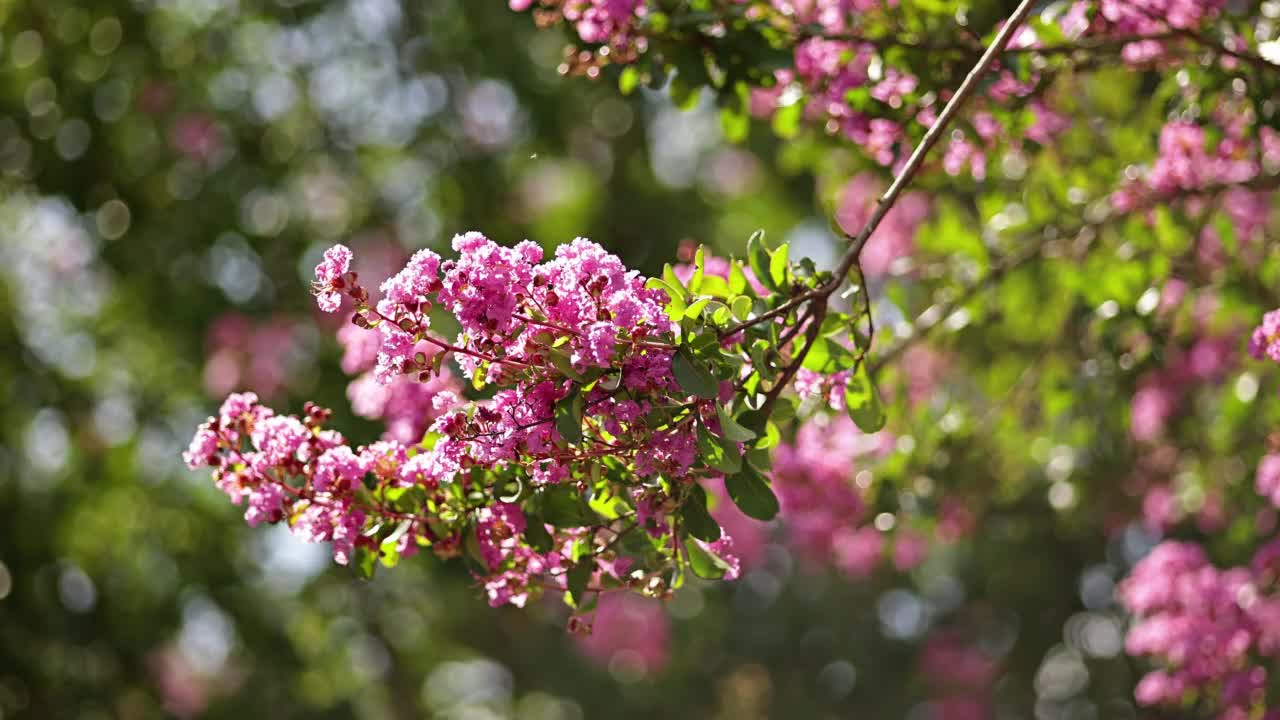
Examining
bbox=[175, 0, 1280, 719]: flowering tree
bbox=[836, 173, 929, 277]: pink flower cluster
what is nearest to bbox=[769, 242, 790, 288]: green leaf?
bbox=[175, 0, 1280, 719]: flowering tree

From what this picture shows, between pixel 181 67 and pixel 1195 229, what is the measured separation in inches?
243

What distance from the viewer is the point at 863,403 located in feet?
9.85

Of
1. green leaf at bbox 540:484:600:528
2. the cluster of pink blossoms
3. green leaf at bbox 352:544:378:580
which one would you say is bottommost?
green leaf at bbox 352:544:378:580

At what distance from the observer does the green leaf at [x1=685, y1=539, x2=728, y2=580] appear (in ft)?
8.96

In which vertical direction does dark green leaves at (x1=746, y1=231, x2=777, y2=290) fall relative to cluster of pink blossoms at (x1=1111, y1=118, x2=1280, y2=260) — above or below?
below

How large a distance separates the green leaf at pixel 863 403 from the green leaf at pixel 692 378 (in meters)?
0.70

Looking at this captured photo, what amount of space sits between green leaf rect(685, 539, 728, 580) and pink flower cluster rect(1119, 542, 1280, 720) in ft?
8.35

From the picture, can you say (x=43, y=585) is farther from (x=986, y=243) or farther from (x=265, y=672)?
(x=986, y=243)

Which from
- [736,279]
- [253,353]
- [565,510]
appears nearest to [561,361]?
[565,510]

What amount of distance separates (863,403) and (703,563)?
0.51 meters

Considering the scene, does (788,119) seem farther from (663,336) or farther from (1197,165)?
(663,336)

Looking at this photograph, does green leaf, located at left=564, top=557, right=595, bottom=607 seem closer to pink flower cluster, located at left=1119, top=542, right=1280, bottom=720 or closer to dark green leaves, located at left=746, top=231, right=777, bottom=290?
dark green leaves, located at left=746, top=231, right=777, bottom=290

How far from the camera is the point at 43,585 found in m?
9.14

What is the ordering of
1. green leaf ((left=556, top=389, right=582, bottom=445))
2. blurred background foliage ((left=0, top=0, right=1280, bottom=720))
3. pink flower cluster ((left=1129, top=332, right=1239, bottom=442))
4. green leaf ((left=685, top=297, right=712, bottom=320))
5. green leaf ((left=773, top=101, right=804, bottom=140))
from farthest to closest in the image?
blurred background foliage ((left=0, top=0, right=1280, bottom=720)) < pink flower cluster ((left=1129, top=332, right=1239, bottom=442)) < green leaf ((left=773, top=101, right=804, bottom=140)) < green leaf ((left=685, top=297, right=712, bottom=320)) < green leaf ((left=556, top=389, right=582, bottom=445))
